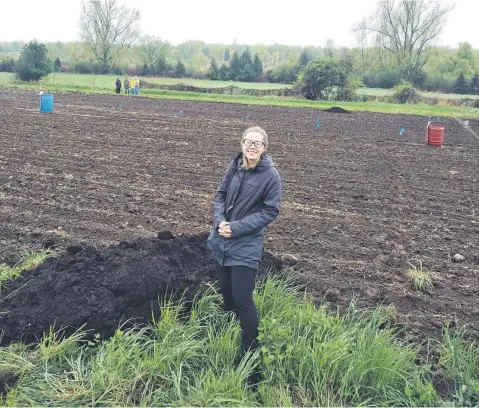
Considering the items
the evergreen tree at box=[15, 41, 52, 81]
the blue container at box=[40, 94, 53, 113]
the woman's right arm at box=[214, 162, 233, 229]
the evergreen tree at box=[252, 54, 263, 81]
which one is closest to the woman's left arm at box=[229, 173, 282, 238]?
the woman's right arm at box=[214, 162, 233, 229]

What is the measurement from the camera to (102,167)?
12938 millimetres

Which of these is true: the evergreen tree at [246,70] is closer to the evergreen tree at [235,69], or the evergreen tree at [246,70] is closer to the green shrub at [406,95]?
the evergreen tree at [235,69]

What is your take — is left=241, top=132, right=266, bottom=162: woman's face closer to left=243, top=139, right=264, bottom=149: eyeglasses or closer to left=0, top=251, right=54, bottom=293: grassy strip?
left=243, top=139, right=264, bottom=149: eyeglasses

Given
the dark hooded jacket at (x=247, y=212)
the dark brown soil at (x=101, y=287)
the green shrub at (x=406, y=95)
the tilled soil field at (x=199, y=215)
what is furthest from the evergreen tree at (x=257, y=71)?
the dark hooded jacket at (x=247, y=212)

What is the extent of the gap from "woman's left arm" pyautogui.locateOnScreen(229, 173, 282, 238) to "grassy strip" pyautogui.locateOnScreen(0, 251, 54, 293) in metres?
2.85

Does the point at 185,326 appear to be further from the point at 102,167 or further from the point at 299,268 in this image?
the point at 102,167

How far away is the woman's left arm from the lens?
4.39m

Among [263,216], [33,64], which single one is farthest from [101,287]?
[33,64]

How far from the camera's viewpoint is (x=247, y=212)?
4.59 m

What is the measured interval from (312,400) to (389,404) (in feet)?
1.99

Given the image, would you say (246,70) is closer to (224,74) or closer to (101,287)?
(224,74)

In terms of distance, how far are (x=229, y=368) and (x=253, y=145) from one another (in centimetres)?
185

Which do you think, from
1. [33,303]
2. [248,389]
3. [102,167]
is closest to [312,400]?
[248,389]

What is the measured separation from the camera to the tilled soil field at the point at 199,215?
544cm
